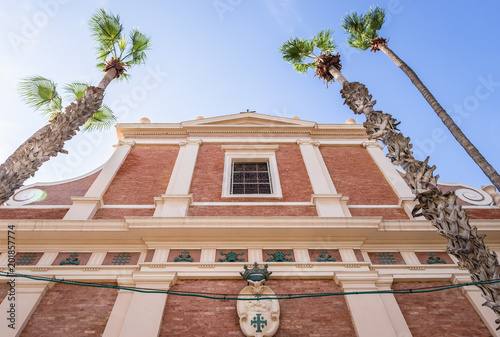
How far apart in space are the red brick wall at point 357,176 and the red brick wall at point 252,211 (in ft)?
5.33

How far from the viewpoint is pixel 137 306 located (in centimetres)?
735

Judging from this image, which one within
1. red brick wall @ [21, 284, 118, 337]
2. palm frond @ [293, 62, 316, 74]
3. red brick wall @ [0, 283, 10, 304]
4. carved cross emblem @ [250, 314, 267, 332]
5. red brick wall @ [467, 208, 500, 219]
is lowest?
carved cross emblem @ [250, 314, 267, 332]

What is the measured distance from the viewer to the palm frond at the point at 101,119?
1364 cm

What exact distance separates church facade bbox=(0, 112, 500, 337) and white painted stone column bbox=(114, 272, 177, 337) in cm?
2

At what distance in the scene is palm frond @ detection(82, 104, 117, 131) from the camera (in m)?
13.6

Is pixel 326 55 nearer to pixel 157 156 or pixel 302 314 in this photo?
pixel 157 156

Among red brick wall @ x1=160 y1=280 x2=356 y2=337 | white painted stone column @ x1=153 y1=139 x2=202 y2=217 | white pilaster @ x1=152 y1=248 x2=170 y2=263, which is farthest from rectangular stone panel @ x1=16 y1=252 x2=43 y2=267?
red brick wall @ x1=160 y1=280 x2=356 y2=337

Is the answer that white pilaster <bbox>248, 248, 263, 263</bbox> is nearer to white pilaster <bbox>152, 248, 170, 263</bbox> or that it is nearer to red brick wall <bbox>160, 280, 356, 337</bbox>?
red brick wall <bbox>160, 280, 356, 337</bbox>

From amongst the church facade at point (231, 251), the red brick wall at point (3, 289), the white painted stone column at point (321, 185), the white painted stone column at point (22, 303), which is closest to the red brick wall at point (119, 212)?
the church facade at point (231, 251)

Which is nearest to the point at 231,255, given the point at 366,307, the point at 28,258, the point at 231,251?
the point at 231,251

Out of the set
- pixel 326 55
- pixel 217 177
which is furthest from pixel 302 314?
pixel 326 55

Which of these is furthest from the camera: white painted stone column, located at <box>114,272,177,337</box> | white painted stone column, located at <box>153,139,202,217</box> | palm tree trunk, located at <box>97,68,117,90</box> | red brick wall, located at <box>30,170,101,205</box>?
palm tree trunk, located at <box>97,68,117,90</box>

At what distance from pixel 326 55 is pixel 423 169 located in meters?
7.72

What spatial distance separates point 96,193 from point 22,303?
3.75 m
